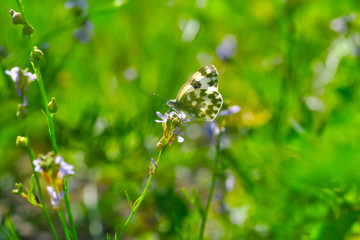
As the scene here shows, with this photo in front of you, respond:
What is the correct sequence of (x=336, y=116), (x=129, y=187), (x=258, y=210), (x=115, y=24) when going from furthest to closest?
(x=115, y=24) < (x=129, y=187) < (x=258, y=210) < (x=336, y=116)

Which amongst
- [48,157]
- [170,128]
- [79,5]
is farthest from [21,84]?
[79,5]

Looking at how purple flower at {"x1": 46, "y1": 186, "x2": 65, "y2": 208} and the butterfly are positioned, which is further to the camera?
the butterfly

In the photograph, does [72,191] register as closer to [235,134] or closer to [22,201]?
[22,201]

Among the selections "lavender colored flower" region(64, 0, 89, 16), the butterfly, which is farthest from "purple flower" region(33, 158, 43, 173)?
"lavender colored flower" region(64, 0, 89, 16)

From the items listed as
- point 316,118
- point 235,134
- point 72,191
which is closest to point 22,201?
point 72,191

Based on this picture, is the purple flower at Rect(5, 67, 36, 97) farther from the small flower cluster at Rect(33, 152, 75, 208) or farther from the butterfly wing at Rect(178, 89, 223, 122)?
the butterfly wing at Rect(178, 89, 223, 122)

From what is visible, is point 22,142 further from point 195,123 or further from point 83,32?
point 195,123

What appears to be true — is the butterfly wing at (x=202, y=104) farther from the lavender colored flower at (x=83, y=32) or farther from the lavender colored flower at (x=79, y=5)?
the lavender colored flower at (x=83, y=32)
